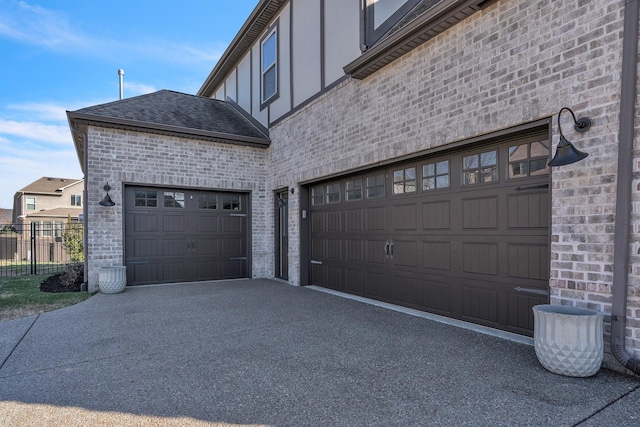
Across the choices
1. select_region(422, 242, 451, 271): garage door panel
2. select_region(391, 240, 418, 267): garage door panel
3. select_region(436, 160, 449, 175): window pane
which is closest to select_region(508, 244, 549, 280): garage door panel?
select_region(422, 242, 451, 271): garage door panel

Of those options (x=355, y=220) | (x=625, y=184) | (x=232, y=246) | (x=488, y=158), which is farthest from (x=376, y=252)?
(x=232, y=246)

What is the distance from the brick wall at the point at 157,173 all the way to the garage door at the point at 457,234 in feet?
10.8

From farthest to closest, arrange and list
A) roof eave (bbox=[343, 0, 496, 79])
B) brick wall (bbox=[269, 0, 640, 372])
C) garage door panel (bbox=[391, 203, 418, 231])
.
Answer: garage door panel (bbox=[391, 203, 418, 231]) < roof eave (bbox=[343, 0, 496, 79]) < brick wall (bbox=[269, 0, 640, 372])

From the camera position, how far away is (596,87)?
3.44m

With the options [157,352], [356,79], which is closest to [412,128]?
[356,79]

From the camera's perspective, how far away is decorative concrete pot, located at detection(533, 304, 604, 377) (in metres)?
3.08

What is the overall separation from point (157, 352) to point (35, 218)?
30226mm

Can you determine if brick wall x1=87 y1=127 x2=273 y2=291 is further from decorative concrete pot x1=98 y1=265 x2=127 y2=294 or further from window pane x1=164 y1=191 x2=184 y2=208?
decorative concrete pot x1=98 y1=265 x2=127 y2=294

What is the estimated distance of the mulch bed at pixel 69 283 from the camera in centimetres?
819

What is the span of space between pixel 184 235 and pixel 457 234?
6.82 metres

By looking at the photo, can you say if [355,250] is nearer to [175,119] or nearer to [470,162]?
[470,162]

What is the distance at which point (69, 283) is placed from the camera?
8.57m

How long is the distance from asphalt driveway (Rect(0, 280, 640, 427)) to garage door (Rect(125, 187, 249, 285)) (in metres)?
3.31

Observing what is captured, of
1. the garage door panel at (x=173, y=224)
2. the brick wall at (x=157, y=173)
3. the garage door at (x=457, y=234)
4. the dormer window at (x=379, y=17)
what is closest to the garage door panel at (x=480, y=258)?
the garage door at (x=457, y=234)
